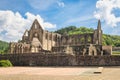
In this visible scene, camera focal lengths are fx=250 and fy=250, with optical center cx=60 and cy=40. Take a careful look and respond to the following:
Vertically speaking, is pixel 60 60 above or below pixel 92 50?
below

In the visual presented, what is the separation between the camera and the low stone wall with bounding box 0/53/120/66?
122 ft

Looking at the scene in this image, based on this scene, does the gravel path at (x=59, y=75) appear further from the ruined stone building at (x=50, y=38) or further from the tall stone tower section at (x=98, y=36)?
the tall stone tower section at (x=98, y=36)

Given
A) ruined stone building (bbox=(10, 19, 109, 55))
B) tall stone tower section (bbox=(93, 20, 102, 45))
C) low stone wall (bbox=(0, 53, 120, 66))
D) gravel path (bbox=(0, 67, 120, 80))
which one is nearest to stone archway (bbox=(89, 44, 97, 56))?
ruined stone building (bbox=(10, 19, 109, 55))

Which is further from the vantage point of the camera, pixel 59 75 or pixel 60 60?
pixel 60 60

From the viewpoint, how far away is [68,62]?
129 feet

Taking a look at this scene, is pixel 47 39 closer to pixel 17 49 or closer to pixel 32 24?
pixel 32 24

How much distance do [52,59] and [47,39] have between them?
29832mm

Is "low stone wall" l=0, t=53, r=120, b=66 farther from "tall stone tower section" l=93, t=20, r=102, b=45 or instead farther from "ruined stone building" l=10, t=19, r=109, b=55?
"tall stone tower section" l=93, t=20, r=102, b=45

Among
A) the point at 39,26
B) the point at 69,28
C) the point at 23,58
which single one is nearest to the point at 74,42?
the point at 39,26

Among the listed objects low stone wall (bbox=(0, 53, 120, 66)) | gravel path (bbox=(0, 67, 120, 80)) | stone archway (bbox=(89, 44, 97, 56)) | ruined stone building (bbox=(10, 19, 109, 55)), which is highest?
ruined stone building (bbox=(10, 19, 109, 55))

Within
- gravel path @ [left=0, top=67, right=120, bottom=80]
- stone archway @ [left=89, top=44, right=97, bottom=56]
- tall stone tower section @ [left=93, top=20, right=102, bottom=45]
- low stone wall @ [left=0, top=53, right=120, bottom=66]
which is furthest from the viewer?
tall stone tower section @ [left=93, top=20, right=102, bottom=45]

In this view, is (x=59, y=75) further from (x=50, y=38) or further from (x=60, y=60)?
(x=50, y=38)

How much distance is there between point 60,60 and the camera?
39906 mm

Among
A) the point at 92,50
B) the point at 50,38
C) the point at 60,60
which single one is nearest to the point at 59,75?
the point at 60,60
